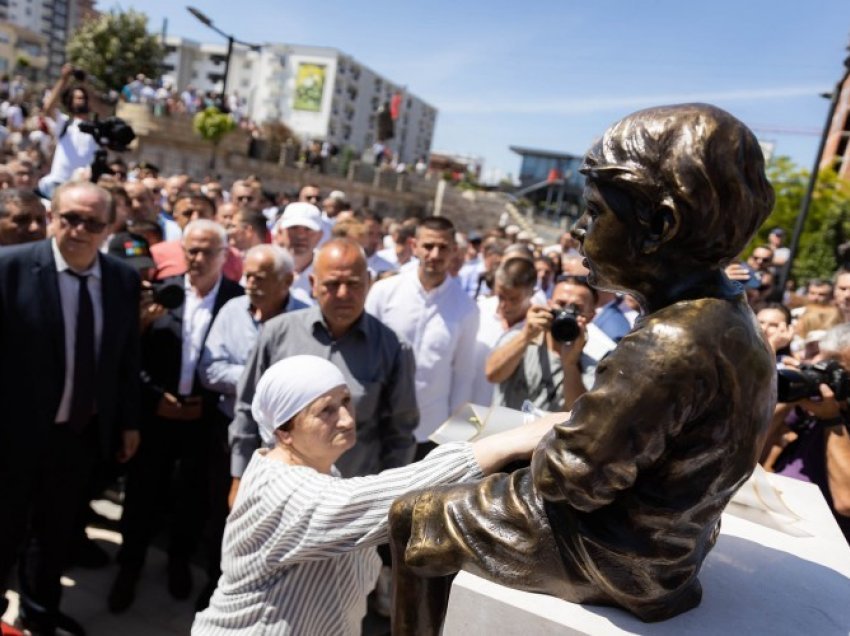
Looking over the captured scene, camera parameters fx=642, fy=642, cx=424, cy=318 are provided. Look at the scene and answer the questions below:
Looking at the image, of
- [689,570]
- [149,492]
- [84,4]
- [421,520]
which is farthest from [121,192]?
[84,4]

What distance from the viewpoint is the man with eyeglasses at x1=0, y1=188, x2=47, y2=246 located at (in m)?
3.96

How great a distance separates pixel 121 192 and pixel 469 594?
6.04 meters

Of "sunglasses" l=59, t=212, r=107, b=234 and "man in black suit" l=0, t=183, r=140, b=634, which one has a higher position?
"sunglasses" l=59, t=212, r=107, b=234

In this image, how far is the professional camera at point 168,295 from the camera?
11.8 ft

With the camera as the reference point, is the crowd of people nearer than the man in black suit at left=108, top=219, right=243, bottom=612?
Yes

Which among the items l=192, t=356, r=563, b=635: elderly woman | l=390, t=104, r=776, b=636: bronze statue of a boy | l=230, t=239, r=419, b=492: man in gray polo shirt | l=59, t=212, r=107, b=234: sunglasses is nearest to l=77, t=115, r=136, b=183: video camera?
l=59, t=212, r=107, b=234: sunglasses

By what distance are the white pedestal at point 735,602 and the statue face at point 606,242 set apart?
2.27 feet

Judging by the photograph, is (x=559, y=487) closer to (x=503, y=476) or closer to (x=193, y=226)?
(x=503, y=476)

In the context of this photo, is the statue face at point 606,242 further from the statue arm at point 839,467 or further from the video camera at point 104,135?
the video camera at point 104,135

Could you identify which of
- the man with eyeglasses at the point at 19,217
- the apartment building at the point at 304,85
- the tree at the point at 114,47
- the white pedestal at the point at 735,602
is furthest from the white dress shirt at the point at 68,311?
the apartment building at the point at 304,85

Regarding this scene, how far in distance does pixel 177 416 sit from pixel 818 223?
26.5 meters

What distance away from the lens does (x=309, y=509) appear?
1.73 metres

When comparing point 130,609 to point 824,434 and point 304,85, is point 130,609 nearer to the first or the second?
point 824,434

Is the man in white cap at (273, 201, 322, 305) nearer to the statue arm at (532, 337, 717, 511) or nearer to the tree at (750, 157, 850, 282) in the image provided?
the statue arm at (532, 337, 717, 511)
